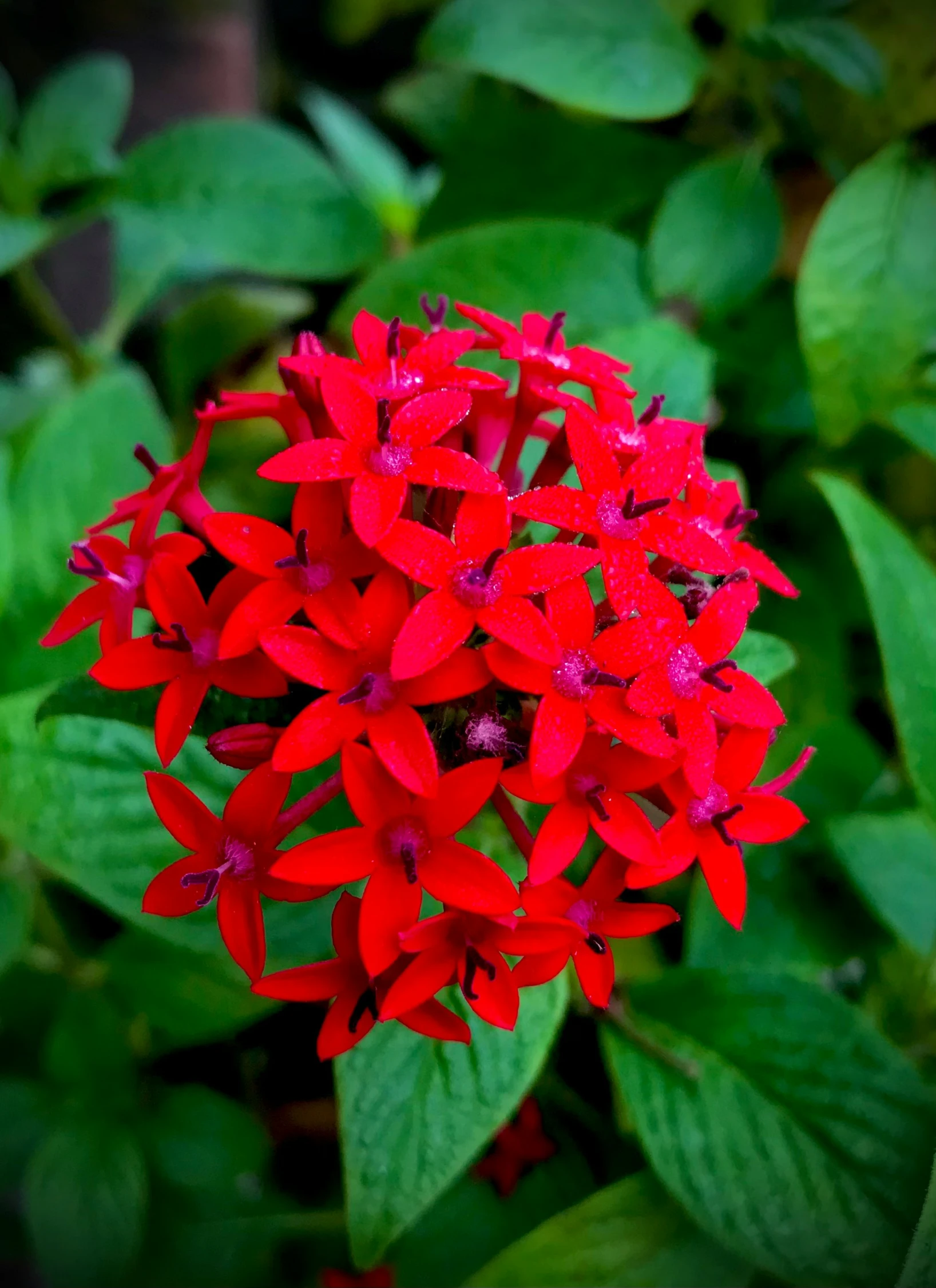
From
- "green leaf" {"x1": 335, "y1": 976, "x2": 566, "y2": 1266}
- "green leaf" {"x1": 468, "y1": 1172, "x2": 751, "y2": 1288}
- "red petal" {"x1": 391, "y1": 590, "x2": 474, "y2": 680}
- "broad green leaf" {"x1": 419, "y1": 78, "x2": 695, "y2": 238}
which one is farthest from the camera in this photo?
"broad green leaf" {"x1": 419, "y1": 78, "x2": 695, "y2": 238}

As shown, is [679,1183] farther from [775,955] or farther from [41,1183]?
[41,1183]

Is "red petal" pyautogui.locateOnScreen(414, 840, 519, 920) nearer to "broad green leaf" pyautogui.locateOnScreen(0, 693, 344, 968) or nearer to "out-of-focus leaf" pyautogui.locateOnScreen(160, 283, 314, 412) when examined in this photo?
"broad green leaf" pyautogui.locateOnScreen(0, 693, 344, 968)

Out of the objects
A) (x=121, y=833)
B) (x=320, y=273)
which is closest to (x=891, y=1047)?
(x=121, y=833)

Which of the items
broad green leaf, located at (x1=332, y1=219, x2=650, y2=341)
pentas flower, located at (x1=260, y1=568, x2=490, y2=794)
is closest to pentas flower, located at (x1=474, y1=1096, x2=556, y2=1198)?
pentas flower, located at (x1=260, y1=568, x2=490, y2=794)

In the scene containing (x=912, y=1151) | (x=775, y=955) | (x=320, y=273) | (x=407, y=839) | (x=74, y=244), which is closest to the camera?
(x=407, y=839)

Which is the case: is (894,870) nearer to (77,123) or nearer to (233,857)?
(233,857)

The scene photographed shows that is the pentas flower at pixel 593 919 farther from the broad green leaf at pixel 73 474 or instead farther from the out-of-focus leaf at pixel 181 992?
the broad green leaf at pixel 73 474

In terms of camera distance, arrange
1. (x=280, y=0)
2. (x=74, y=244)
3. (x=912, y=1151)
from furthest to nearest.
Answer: (x=280, y=0)
(x=74, y=244)
(x=912, y=1151)

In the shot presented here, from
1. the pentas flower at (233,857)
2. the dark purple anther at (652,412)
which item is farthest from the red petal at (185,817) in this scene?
the dark purple anther at (652,412)
